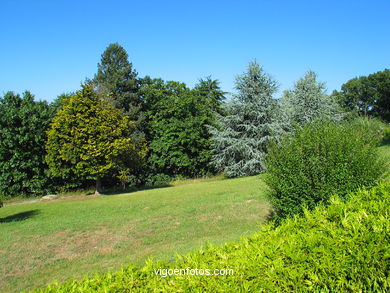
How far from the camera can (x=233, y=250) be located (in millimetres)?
3141

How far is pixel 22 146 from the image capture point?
64.8 ft

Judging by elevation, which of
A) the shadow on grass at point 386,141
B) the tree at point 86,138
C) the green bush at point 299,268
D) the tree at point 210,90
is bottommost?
the green bush at point 299,268

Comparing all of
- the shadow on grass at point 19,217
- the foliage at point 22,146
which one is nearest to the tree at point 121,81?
the foliage at point 22,146

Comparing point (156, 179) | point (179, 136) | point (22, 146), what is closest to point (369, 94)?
point (179, 136)

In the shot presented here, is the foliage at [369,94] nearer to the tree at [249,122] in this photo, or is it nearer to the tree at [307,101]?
the tree at [307,101]

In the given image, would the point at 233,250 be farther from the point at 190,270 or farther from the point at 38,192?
the point at 38,192

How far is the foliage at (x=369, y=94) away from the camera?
1947 inches

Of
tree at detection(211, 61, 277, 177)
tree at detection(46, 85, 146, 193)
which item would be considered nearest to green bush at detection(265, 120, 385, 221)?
tree at detection(46, 85, 146, 193)

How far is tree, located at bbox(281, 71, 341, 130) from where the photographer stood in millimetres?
23656

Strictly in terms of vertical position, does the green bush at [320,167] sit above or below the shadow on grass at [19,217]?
above

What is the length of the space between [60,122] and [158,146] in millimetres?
10710

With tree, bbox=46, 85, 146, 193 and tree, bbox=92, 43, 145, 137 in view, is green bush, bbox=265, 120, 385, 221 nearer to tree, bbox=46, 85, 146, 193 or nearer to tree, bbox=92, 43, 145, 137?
tree, bbox=46, 85, 146, 193

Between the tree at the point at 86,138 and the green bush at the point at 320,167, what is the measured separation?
42.7 feet

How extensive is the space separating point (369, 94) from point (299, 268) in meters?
62.3
